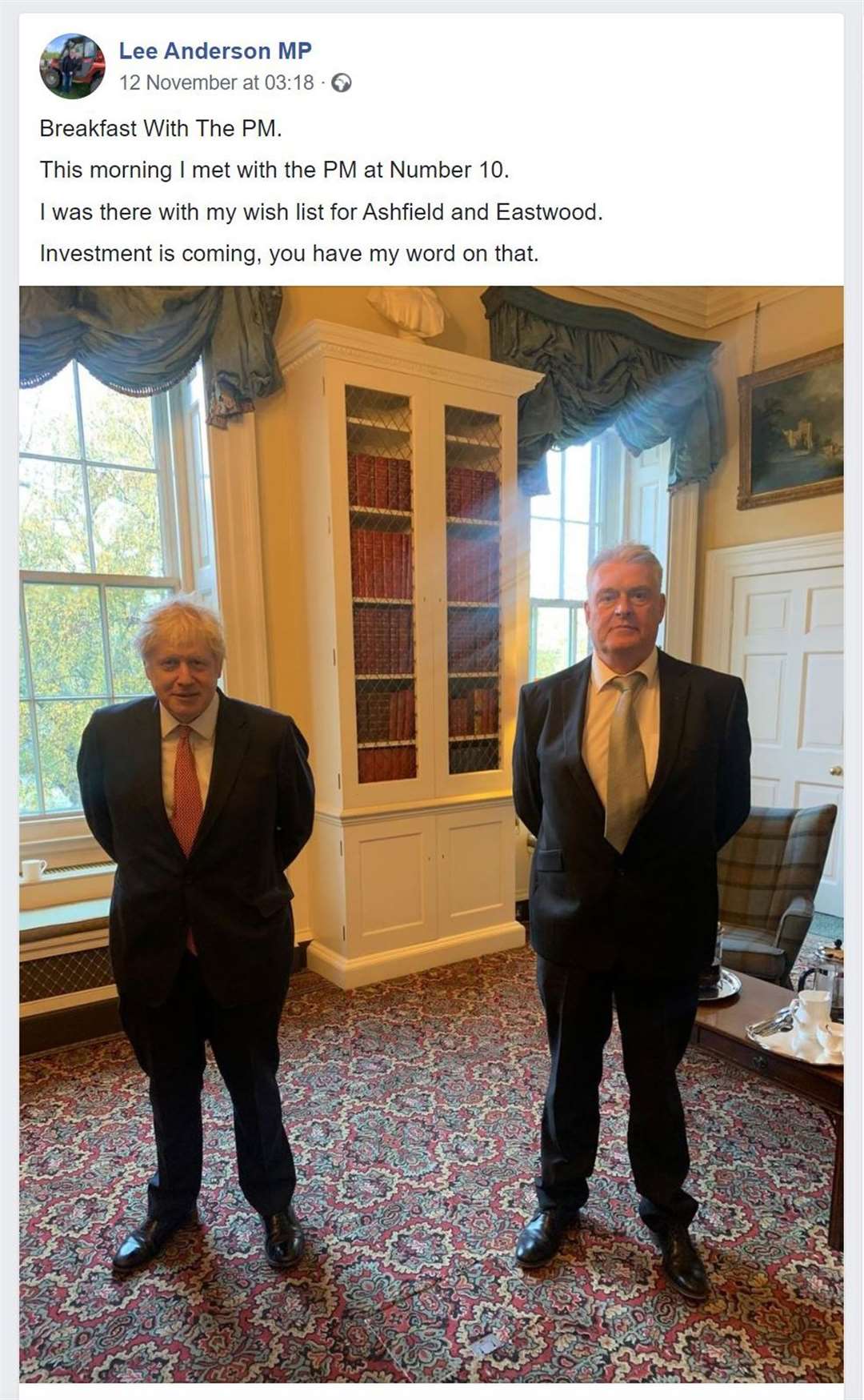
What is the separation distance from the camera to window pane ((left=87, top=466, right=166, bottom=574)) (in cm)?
269

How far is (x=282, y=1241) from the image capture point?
1.45m

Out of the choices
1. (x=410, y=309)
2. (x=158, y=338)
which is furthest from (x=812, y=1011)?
(x=158, y=338)

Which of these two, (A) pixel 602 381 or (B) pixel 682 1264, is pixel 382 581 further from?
(B) pixel 682 1264

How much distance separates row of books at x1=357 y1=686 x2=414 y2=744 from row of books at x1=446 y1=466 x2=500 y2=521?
821 mm

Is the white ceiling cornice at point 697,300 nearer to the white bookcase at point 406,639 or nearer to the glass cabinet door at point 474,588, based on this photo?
the white bookcase at point 406,639

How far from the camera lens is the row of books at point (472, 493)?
2.92 m

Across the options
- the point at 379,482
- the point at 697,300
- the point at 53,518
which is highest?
the point at 697,300

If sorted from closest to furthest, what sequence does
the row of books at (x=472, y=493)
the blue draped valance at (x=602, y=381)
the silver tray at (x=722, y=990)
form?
1. the silver tray at (x=722, y=990)
2. the row of books at (x=472, y=493)
3. the blue draped valance at (x=602, y=381)

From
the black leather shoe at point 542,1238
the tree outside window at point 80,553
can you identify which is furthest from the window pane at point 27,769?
the black leather shoe at point 542,1238

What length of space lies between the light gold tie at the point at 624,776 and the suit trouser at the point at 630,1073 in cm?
30

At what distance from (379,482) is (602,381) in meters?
1.51

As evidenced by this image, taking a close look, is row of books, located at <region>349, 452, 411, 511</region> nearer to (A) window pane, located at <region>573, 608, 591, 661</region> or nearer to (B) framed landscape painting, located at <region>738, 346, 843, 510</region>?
(A) window pane, located at <region>573, 608, 591, 661</region>

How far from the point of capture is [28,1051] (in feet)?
7.63

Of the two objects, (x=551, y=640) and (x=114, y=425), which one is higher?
(x=114, y=425)
